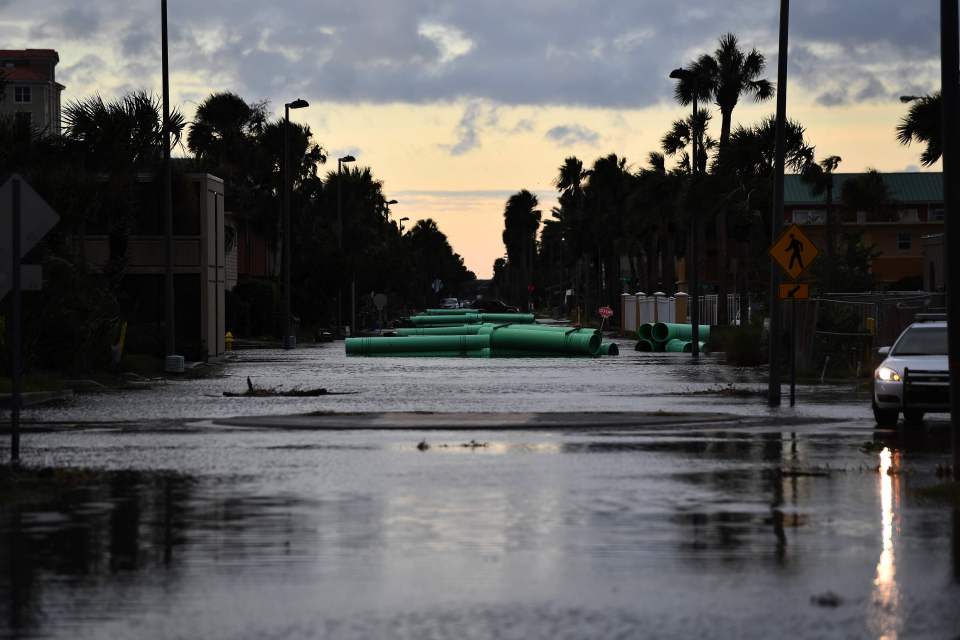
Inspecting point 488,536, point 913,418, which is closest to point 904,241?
point 913,418

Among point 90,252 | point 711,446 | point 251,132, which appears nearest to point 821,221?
point 251,132

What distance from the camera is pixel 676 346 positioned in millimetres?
65625

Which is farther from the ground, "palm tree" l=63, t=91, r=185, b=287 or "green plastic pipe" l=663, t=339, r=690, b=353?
"palm tree" l=63, t=91, r=185, b=287

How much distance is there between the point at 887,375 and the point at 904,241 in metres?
111

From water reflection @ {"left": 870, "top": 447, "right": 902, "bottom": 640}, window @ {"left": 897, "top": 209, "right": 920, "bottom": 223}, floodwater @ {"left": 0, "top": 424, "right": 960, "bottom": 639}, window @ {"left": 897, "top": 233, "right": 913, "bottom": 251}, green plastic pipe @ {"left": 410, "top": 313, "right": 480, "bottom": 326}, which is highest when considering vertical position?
window @ {"left": 897, "top": 209, "right": 920, "bottom": 223}

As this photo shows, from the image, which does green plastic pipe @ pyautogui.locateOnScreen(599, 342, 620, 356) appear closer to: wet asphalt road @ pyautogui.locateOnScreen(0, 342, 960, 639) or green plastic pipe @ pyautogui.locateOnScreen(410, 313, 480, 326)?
green plastic pipe @ pyautogui.locateOnScreen(410, 313, 480, 326)

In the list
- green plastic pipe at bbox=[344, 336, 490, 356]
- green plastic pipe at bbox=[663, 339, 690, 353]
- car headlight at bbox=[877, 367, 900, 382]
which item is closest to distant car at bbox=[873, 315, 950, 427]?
car headlight at bbox=[877, 367, 900, 382]

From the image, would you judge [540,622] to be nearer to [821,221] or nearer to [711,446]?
[711,446]

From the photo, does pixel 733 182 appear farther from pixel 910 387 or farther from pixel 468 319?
pixel 910 387

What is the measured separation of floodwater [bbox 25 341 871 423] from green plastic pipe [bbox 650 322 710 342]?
11470mm

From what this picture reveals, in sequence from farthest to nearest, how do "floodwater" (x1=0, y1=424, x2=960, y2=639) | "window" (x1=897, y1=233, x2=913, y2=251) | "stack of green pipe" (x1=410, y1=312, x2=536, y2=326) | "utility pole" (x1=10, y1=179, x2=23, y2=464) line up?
"window" (x1=897, y1=233, x2=913, y2=251) < "stack of green pipe" (x1=410, y1=312, x2=536, y2=326) < "utility pole" (x1=10, y1=179, x2=23, y2=464) < "floodwater" (x1=0, y1=424, x2=960, y2=639)

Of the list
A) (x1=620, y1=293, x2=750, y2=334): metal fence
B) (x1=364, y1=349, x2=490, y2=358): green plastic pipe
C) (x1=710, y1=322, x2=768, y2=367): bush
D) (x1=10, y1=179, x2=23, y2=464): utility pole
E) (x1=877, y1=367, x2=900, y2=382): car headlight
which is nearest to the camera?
(x1=10, y1=179, x2=23, y2=464): utility pole

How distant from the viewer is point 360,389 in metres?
36.3

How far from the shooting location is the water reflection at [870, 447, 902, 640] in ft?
30.1
